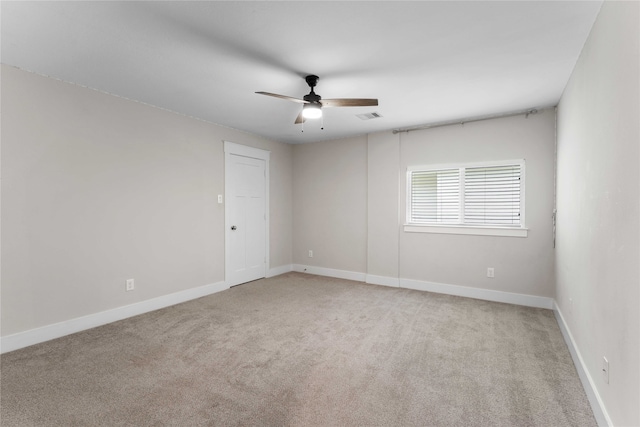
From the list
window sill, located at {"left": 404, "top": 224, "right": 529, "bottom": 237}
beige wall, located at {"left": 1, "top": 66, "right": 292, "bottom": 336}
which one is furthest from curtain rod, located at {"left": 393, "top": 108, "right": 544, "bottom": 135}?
beige wall, located at {"left": 1, "top": 66, "right": 292, "bottom": 336}

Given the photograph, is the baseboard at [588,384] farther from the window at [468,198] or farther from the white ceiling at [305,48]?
the white ceiling at [305,48]

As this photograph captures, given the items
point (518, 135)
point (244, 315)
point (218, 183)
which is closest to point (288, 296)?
point (244, 315)

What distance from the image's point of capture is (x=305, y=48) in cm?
244

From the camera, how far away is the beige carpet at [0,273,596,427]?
1.94 metres

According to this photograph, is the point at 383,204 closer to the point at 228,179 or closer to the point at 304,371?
the point at 228,179

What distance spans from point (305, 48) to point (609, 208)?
2306 millimetres

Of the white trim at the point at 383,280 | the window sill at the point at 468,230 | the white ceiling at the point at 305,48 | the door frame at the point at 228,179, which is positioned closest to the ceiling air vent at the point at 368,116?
the white ceiling at the point at 305,48

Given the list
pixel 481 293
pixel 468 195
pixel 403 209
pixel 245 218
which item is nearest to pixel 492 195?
pixel 468 195

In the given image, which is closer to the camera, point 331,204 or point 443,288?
point 443,288

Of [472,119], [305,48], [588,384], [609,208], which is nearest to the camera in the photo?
[609,208]

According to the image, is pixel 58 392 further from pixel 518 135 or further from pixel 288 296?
pixel 518 135

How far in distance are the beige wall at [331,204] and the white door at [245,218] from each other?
82cm

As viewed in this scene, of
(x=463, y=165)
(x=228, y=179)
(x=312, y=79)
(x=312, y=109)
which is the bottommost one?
(x=228, y=179)

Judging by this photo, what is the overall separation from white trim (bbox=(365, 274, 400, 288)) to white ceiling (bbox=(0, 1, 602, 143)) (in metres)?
2.79
